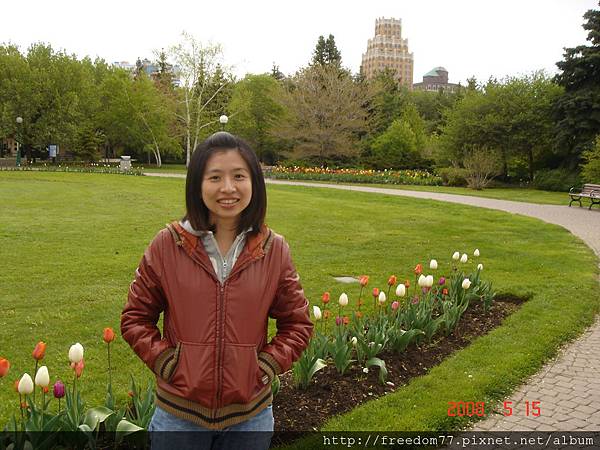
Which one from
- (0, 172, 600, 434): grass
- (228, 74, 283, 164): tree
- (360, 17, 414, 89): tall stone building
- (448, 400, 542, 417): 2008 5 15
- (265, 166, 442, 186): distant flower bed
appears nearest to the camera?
(448, 400, 542, 417): 2008 5 15

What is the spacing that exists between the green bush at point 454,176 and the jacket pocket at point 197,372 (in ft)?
91.8

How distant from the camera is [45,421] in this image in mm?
2562

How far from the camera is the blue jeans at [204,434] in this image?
6.55ft

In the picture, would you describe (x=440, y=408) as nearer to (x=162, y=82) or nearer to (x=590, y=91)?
(x=590, y=91)

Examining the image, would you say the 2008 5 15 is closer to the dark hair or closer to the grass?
the grass

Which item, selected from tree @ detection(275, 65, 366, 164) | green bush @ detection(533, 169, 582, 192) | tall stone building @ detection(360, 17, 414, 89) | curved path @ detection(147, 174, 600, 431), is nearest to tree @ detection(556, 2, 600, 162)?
green bush @ detection(533, 169, 582, 192)

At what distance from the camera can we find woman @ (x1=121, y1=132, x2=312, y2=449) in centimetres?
196

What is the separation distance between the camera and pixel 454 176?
28.9 m

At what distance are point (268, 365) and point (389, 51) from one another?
159 m

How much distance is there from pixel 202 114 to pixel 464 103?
2000 centimetres

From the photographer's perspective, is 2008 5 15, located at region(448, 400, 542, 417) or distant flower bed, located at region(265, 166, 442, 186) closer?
2008 5 15, located at region(448, 400, 542, 417)

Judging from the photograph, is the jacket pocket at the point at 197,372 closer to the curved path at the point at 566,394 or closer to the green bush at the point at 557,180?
the curved path at the point at 566,394

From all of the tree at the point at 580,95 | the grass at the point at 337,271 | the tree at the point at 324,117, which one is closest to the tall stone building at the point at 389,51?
the tree at the point at 324,117

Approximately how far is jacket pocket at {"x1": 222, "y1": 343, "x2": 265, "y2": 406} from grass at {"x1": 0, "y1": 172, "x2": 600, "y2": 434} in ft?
5.01
